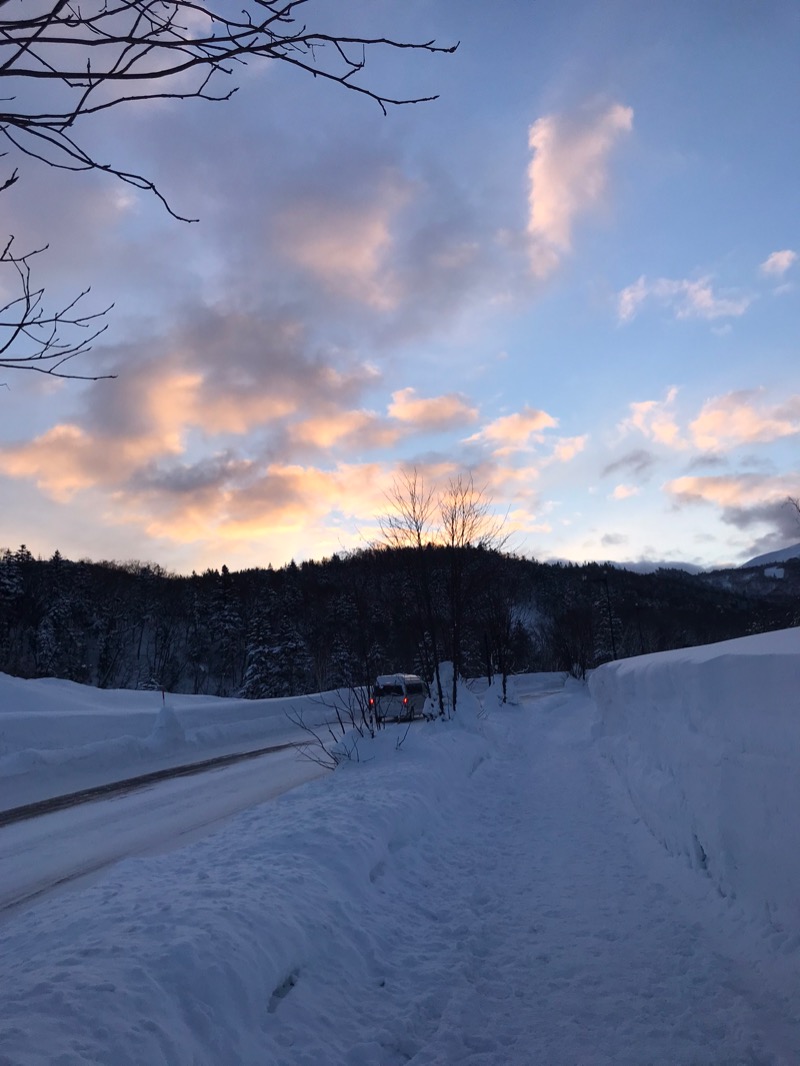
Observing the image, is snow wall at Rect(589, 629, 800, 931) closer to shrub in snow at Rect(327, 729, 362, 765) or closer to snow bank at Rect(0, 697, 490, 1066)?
snow bank at Rect(0, 697, 490, 1066)

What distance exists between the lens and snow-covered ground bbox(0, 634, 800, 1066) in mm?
3115

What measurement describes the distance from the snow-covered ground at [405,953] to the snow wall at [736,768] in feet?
0.19

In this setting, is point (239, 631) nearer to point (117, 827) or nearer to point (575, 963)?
point (117, 827)

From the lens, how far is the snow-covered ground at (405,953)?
312 cm

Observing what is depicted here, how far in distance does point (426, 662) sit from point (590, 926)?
50.5 feet

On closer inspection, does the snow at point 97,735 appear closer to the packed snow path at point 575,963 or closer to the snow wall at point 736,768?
the packed snow path at point 575,963

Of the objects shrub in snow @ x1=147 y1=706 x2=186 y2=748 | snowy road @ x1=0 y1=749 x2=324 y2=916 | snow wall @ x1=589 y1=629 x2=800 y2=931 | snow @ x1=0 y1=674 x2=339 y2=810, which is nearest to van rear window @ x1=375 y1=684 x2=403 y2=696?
snow @ x1=0 y1=674 x2=339 y2=810

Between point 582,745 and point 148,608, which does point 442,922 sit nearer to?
point 582,745

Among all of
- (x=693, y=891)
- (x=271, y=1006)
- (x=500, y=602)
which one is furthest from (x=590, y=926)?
(x=500, y=602)

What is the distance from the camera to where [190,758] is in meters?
17.2

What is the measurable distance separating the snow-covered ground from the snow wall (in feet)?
0.19

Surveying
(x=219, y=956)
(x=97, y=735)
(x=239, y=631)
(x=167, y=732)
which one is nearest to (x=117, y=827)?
(x=219, y=956)

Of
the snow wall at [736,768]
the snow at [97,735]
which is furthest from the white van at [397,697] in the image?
the snow wall at [736,768]

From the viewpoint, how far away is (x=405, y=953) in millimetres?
4578
